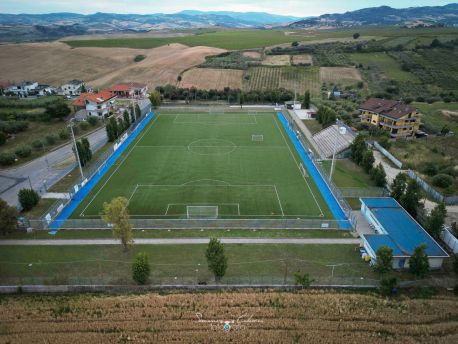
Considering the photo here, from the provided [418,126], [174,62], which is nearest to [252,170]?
[418,126]

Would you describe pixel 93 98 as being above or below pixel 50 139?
above

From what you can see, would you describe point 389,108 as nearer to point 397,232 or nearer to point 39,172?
point 397,232

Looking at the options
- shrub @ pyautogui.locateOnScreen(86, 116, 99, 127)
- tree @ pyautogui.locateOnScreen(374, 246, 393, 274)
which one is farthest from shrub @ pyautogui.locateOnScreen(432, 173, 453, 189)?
shrub @ pyautogui.locateOnScreen(86, 116, 99, 127)

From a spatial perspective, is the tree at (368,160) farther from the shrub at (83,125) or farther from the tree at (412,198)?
the shrub at (83,125)

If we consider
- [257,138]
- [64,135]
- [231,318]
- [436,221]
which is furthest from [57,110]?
[436,221]

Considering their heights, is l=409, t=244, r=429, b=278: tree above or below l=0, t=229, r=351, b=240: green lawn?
above

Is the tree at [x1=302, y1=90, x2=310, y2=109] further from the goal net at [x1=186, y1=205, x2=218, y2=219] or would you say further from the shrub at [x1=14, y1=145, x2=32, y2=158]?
the shrub at [x1=14, y1=145, x2=32, y2=158]
